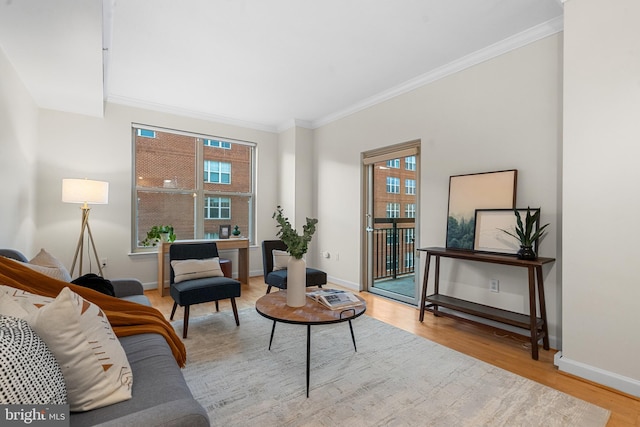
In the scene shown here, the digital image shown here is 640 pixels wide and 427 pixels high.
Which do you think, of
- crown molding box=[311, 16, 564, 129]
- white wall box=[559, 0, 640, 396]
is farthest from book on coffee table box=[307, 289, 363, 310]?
crown molding box=[311, 16, 564, 129]

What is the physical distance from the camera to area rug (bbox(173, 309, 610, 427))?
1665 millimetres

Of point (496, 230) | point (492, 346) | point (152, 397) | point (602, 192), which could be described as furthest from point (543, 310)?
point (152, 397)

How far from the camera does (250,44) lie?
2.86 metres

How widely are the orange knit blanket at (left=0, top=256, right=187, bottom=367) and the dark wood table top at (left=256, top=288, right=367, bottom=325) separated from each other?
59cm

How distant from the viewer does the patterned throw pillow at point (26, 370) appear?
751mm

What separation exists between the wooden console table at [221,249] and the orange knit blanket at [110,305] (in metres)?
2.09

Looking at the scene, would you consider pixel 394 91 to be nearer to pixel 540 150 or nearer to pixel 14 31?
pixel 540 150

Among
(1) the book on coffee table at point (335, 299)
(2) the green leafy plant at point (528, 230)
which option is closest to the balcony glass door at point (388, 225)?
(2) the green leafy plant at point (528, 230)

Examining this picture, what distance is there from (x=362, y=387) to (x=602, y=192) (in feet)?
6.69

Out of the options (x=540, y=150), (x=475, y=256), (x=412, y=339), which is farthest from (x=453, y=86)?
(x=412, y=339)

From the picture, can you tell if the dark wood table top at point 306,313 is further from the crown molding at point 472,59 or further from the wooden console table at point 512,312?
the crown molding at point 472,59

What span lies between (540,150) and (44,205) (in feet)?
17.8

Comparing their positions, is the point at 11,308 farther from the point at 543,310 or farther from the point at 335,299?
the point at 543,310

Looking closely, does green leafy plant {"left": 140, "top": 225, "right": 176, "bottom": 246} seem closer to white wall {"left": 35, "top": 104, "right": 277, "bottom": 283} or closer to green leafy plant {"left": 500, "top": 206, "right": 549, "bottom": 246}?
white wall {"left": 35, "top": 104, "right": 277, "bottom": 283}
